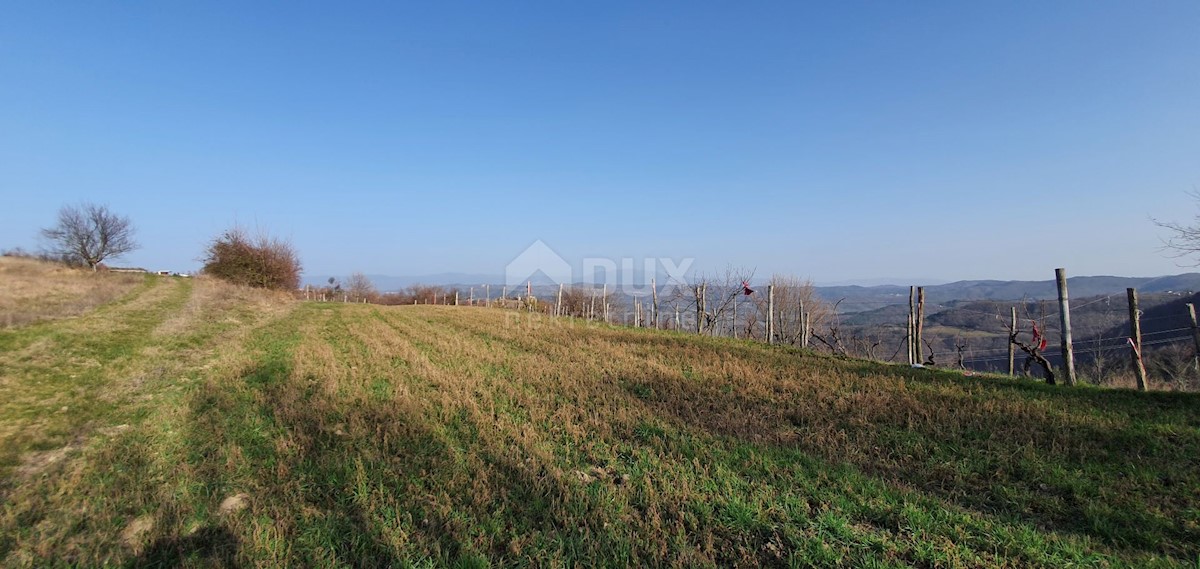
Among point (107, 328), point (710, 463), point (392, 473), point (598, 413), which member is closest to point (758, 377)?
point (598, 413)

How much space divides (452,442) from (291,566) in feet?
6.98

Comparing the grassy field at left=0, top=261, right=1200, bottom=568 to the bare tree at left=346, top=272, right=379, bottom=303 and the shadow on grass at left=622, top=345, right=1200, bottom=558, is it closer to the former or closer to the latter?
the shadow on grass at left=622, top=345, right=1200, bottom=558

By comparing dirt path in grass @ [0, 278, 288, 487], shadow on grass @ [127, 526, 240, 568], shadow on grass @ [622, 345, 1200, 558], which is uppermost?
dirt path in grass @ [0, 278, 288, 487]

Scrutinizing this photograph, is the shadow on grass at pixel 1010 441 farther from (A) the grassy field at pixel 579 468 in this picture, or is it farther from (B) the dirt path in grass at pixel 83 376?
(B) the dirt path in grass at pixel 83 376

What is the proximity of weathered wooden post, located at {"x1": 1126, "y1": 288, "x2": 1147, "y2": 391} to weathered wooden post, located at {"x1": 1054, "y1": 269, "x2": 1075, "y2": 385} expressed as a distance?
73cm

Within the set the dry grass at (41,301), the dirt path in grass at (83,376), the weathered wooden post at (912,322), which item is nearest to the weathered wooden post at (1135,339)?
the weathered wooden post at (912,322)

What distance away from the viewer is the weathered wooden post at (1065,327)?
306 inches

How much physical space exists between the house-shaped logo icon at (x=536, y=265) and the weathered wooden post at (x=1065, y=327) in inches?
606

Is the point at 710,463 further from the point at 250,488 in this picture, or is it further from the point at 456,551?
the point at 250,488

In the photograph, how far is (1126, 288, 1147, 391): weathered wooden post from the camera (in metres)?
7.41

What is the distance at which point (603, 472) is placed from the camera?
13.9ft

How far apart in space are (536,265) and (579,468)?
56.1 feet

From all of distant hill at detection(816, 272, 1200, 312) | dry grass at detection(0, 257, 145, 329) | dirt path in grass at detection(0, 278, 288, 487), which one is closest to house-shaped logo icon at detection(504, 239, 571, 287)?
dirt path in grass at detection(0, 278, 288, 487)

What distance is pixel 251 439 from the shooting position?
4.84 metres
